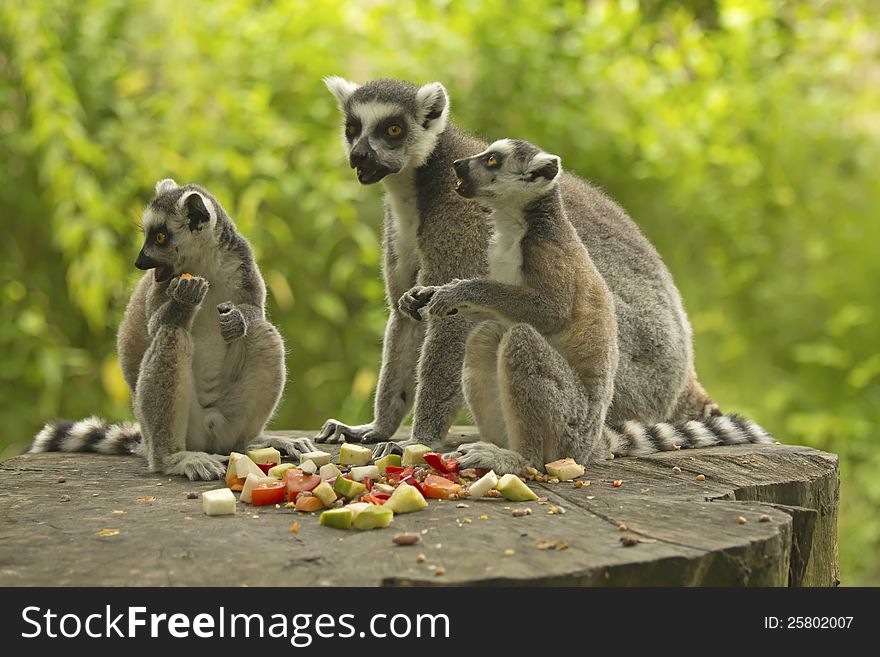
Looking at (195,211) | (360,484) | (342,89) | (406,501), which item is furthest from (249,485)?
(342,89)

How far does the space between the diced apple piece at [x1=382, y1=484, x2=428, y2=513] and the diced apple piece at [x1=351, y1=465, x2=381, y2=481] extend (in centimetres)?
49

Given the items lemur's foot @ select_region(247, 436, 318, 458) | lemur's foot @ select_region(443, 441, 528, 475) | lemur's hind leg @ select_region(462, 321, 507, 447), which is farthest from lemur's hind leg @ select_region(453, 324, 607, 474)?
lemur's foot @ select_region(247, 436, 318, 458)

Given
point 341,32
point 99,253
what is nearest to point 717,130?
point 341,32

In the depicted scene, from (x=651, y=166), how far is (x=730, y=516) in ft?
14.0

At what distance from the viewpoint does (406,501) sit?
10.7ft

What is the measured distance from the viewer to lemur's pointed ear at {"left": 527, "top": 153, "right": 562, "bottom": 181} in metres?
3.90

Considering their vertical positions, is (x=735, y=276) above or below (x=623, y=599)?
above

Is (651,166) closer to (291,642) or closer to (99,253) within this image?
(99,253)

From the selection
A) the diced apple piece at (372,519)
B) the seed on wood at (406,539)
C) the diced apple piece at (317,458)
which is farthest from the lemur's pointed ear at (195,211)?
the seed on wood at (406,539)

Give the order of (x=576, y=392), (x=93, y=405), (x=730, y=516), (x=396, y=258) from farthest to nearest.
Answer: (x=93, y=405)
(x=396, y=258)
(x=576, y=392)
(x=730, y=516)

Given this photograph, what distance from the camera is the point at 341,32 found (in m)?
6.90

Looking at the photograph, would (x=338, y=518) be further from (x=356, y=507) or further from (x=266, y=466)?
(x=266, y=466)

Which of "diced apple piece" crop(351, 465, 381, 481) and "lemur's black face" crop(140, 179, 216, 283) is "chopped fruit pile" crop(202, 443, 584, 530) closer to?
"diced apple piece" crop(351, 465, 381, 481)

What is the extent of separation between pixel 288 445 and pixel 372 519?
56.1 inches
